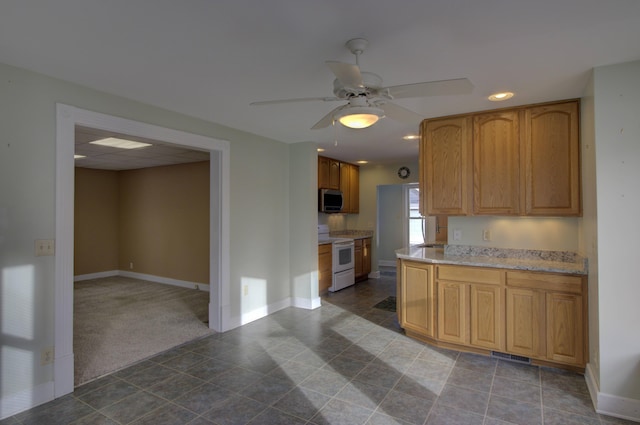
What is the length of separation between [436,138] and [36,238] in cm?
369

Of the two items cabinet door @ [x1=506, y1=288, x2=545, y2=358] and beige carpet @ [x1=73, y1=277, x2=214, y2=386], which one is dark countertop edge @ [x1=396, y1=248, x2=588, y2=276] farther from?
beige carpet @ [x1=73, y1=277, x2=214, y2=386]

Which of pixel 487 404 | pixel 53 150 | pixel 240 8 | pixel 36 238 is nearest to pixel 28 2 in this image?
pixel 240 8

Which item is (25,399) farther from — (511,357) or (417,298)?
(511,357)

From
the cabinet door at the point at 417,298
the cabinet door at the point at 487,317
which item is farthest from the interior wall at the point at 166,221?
the cabinet door at the point at 487,317

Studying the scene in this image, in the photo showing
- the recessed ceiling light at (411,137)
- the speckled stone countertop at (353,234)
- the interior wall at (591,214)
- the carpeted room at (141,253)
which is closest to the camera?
the interior wall at (591,214)

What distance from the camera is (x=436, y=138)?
3812 mm

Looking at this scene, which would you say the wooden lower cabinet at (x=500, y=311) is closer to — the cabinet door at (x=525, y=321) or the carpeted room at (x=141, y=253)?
the cabinet door at (x=525, y=321)

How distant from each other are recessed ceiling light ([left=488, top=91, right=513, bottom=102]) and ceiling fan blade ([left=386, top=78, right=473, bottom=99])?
1.28 metres

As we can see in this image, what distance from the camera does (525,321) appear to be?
3158 millimetres

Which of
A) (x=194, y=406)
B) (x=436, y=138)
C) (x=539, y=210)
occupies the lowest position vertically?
(x=194, y=406)

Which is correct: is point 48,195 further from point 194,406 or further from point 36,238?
point 194,406

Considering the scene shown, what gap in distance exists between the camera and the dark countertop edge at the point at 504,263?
9.89ft

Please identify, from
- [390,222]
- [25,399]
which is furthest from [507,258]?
[390,222]

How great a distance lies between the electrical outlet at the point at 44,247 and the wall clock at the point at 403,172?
5667mm
